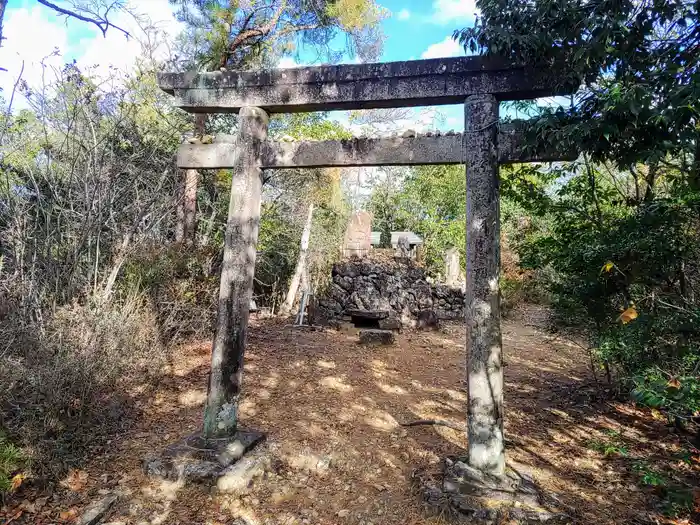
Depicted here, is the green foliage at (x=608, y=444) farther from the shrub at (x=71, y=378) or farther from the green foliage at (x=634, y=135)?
the shrub at (x=71, y=378)

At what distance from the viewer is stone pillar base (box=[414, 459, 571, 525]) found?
9.80ft

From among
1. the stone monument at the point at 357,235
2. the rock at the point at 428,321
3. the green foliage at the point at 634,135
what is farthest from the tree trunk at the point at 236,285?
the stone monument at the point at 357,235

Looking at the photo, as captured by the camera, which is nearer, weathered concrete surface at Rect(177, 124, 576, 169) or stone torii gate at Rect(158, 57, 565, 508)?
stone torii gate at Rect(158, 57, 565, 508)

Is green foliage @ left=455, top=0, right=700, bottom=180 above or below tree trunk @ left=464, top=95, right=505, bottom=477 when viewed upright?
above

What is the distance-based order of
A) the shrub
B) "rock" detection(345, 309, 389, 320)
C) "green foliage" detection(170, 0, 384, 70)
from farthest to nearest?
"rock" detection(345, 309, 389, 320) < "green foliage" detection(170, 0, 384, 70) < the shrub

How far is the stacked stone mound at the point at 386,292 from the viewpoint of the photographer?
11.9 meters

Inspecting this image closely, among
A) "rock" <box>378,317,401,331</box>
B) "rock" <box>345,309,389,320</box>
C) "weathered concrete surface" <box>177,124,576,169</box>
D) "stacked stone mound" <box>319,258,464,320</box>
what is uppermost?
"weathered concrete surface" <box>177,124,576,169</box>

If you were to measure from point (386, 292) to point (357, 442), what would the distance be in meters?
7.86

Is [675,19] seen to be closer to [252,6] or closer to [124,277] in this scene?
[124,277]

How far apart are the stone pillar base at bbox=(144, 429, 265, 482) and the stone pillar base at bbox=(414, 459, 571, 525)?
1.70 metres

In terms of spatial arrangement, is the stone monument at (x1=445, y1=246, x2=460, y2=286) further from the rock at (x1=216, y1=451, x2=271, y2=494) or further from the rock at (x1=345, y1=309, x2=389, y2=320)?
the rock at (x1=216, y1=451, x2=271, y2=494)

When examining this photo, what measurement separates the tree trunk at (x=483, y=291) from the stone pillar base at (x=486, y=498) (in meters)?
0.11

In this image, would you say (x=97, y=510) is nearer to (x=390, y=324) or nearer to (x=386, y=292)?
(x=390, y=324)

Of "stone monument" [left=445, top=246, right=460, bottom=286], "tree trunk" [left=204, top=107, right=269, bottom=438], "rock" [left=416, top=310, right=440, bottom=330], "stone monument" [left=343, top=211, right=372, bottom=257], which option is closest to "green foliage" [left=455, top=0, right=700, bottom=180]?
"tree trunk" [left=204, top=107, right=269, bottom=438]
